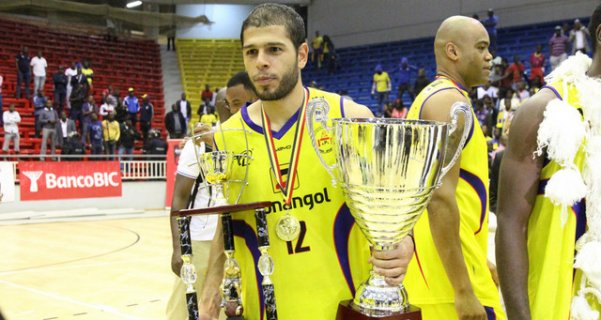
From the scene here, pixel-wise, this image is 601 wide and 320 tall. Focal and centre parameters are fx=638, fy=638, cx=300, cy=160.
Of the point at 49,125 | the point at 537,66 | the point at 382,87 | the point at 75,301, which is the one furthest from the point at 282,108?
the point at 382,87

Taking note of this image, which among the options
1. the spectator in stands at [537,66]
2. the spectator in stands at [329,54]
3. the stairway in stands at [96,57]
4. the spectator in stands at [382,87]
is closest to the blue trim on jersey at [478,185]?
the spectator in stands at [537,66]

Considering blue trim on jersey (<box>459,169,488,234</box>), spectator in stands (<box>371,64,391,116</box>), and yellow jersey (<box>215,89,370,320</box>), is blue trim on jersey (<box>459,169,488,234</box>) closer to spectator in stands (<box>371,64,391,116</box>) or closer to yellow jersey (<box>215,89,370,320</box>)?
yellow jersey (<box>215,89,370,320</box>)

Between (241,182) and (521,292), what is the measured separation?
0.79 m

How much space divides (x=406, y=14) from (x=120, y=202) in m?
11.6

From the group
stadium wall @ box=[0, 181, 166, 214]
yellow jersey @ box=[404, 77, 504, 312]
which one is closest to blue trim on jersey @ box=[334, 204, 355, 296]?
yellow jersey @ box=[404, 77, 504, 312]

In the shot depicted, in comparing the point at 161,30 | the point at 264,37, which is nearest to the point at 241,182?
the point at 264,37

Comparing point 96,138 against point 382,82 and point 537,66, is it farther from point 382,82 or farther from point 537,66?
point 537,66

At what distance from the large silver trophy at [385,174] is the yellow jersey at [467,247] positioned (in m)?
0.85

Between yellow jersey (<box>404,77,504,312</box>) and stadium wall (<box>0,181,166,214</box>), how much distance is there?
11.3 metres

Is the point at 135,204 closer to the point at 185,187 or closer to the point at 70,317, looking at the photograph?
the point at 70,317

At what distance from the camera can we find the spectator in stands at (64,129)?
47.8 ft

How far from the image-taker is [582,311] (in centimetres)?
167

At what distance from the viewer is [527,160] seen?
168 centimetres

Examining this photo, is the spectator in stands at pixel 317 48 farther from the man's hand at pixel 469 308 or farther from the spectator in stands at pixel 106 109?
the man's hand at pixel 469 308
